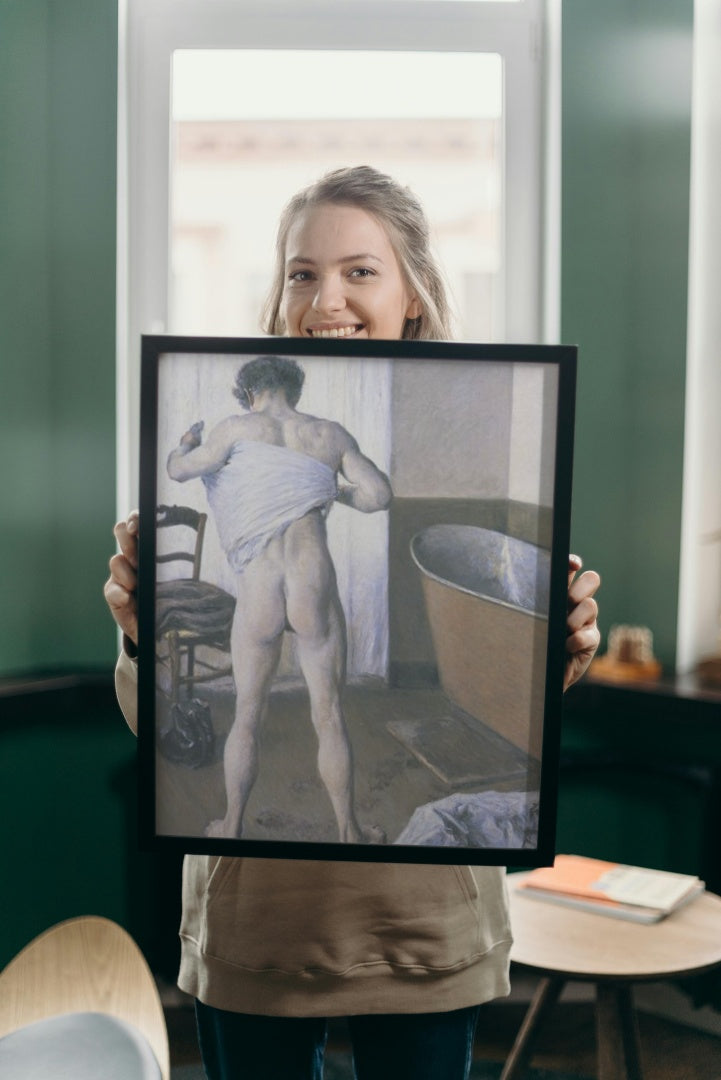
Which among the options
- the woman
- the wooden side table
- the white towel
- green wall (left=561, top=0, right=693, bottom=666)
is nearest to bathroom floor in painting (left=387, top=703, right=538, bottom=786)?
the woman

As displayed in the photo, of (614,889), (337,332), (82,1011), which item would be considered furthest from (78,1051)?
(614,889)

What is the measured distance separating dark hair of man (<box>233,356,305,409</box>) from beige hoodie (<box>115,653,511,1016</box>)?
321mm

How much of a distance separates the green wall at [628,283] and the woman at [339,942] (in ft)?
5.25

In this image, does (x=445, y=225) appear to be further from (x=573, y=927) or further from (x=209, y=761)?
(x=209, y=761)

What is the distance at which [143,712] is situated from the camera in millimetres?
1003

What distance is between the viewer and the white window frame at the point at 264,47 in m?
2.58

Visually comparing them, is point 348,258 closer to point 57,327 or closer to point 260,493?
point 260,493

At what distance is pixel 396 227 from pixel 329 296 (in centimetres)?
13

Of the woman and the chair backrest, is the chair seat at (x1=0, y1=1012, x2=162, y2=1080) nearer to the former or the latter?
the woman

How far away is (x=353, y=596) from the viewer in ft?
3.25

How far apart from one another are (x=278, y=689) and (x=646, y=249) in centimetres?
199

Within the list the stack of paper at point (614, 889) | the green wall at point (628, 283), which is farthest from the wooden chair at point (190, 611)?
the green wall at point (628, 283)

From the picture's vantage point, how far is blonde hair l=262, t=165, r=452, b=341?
1.19 metres

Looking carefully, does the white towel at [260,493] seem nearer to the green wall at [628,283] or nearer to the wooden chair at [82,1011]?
the wooden chair at [82,1011]
